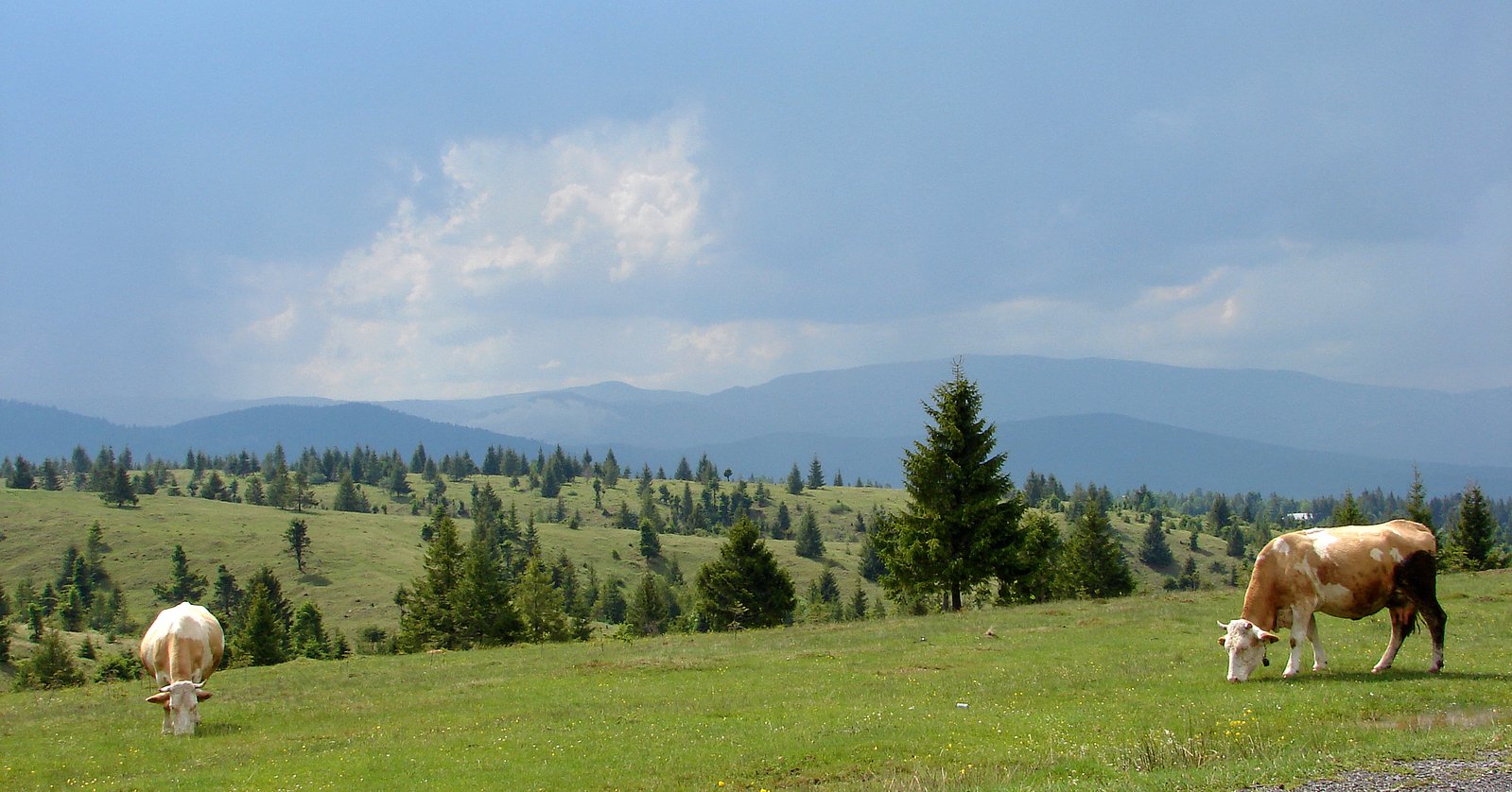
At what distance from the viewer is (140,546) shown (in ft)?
501

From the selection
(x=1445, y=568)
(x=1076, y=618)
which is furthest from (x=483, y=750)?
(x=1445, y=568)

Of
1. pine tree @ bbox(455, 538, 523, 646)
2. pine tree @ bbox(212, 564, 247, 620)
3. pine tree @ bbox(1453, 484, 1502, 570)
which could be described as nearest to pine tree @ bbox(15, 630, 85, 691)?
pine tree @ bbox(455, 538, 523, 646)

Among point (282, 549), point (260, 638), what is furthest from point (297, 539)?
point (260, 638)

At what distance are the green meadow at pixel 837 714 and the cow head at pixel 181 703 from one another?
52 centimetres

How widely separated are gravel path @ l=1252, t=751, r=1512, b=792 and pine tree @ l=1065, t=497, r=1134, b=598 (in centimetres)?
6940

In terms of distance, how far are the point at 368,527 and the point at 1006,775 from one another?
191 meters

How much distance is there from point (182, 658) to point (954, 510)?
34.2 meters

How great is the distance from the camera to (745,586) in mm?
68125

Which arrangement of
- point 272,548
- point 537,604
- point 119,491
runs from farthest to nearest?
point 119,491 < point 272,548 < point 537,604

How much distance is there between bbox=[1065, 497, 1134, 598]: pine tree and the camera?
7738cm

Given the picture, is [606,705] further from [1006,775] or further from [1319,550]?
[1319,550]

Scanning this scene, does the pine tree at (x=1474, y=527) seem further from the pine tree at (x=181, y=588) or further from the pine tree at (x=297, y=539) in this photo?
the pine tree at (x=181, y=588)

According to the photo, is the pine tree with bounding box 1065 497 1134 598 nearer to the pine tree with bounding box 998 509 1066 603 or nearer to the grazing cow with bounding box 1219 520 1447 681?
the pine tree with bounding box 998 509 1066 603

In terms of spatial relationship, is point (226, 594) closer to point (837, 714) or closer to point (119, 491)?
point (119, 491)
